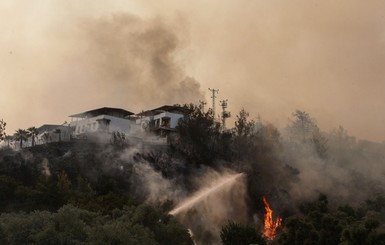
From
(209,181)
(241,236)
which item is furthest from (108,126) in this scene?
(241,236)

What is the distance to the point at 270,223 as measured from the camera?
95250mm

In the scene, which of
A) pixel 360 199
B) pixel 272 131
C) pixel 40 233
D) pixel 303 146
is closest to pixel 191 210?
pixel 360 199

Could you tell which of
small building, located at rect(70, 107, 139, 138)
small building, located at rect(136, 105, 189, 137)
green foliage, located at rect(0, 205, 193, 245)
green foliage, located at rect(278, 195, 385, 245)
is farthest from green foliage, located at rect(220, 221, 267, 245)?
small building, located at rect(70, 107, 139, 138)

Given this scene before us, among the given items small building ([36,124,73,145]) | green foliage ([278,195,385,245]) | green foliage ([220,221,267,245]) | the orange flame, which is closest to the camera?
green foliage ([278,195,385,245])

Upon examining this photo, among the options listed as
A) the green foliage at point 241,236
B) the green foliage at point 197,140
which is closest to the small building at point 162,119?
the green foliage at point 197,140

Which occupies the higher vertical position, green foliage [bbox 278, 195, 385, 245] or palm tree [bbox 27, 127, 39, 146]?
palm tree [bbox 27, 127, 39, 146]

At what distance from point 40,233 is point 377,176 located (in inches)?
3422

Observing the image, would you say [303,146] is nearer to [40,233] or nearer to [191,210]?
[191,210]

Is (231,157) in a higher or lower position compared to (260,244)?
higher

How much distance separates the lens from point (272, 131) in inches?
6329

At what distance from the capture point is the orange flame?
88719mm

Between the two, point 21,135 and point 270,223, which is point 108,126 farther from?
point 270,223

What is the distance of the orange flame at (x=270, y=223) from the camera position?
291 ft

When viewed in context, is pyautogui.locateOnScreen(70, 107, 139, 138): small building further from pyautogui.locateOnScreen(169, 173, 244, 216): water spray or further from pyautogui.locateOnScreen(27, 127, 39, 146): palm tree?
pyautogui.locateOnScreen(169, 173, 244, 216): water spray
